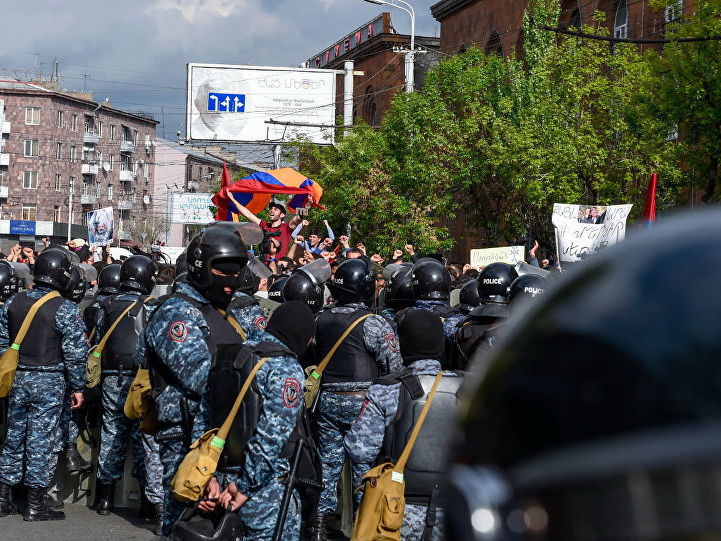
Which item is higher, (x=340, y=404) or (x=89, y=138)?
(x=89, y=138)

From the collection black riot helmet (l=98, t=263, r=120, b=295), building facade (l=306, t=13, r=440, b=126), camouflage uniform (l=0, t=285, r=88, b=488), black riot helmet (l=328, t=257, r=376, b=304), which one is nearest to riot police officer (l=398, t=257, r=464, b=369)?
black riot helmet (l=328, t=257, r=376, b=304)

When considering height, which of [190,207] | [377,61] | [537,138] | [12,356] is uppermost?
[377,61]

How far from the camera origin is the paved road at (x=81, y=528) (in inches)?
334

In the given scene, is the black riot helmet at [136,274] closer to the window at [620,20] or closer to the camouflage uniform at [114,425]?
the camouflage uniform at [114,425]

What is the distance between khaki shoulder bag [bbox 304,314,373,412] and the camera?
25.9 feet

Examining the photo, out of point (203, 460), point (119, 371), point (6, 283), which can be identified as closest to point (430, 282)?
point (119, 371)

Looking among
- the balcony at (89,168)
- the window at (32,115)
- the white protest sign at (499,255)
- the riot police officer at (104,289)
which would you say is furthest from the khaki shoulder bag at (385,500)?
the balcony at (89,168)

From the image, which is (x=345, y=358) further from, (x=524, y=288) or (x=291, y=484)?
(x=291, y=484)

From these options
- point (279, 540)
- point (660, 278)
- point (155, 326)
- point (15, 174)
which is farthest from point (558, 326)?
point (15, 174)

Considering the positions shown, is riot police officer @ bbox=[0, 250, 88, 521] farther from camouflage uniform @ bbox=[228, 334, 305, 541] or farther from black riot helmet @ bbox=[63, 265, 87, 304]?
camouflage uniform @ bbox=[228, 334, 305, 541]

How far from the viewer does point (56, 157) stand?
317ft

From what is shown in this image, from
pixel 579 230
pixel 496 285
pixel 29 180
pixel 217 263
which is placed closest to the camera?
pixel 217 263

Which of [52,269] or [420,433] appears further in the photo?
[52,269]

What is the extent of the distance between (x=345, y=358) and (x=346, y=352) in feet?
0.16
